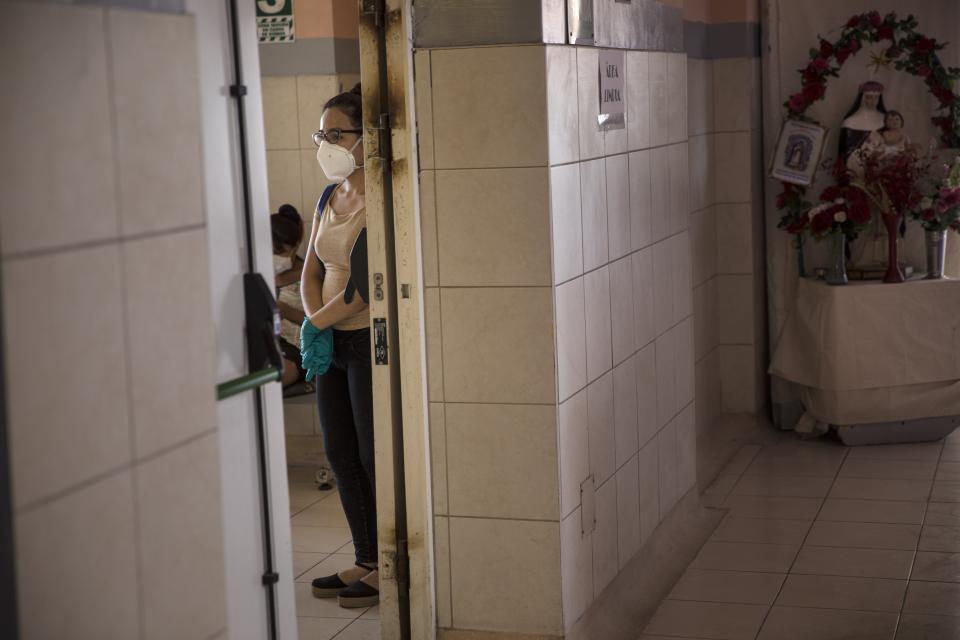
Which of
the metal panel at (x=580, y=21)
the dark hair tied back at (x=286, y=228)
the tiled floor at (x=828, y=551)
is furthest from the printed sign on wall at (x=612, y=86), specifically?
the dark hair tied back at (x=286, y=228)

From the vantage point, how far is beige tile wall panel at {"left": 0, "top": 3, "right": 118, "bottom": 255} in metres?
1.47

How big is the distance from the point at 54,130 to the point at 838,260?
16.5 feet

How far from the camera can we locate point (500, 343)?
3404mm

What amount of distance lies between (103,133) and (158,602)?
2.20ft

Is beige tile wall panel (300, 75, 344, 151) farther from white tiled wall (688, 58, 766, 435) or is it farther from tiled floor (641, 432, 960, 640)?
tiled floor (641, 432, 960, 640)

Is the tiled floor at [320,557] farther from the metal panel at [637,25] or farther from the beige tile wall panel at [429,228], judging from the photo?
the metal panel at [637,25]

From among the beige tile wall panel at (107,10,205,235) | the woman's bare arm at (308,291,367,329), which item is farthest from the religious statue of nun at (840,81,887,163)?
the beige tile wall panel at (107,10,205,235)

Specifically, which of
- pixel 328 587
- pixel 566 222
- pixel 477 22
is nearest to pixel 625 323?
pixel 566 222

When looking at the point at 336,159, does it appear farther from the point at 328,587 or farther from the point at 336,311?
the point at 328,587

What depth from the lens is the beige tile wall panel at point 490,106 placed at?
329cm

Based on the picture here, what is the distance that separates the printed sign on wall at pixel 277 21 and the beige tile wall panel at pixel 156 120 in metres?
3.87

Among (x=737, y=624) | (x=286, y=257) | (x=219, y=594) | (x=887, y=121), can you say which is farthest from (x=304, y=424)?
(x=219, y=594)

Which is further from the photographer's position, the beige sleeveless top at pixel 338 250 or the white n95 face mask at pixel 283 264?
the white n95 face mask at pixel 283 264

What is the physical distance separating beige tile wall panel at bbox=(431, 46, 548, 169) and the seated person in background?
2.33m
